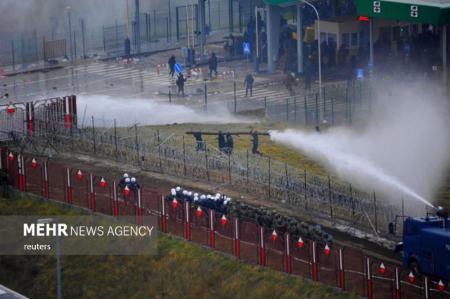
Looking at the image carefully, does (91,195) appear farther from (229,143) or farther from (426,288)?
(426,288)

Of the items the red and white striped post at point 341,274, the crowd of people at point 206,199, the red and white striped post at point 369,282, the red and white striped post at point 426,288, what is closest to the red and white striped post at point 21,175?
the crowd of people at point 206,199

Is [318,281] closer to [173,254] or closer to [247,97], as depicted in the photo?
[173,254]

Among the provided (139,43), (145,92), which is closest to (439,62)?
(145,92)

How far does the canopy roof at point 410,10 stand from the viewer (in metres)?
64.5

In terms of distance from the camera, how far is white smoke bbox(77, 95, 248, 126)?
62.1 meters

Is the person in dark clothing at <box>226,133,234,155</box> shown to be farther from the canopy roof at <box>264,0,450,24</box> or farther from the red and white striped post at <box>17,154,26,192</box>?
the canopy roof at <box>264,0,450,24</box>

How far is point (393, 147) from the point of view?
56.0 meters

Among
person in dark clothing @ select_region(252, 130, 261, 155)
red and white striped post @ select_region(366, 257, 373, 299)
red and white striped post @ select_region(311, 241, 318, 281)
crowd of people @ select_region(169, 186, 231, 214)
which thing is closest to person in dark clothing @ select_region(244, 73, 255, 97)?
person in dark clothing @ select_region(252, 130, 261, 155)

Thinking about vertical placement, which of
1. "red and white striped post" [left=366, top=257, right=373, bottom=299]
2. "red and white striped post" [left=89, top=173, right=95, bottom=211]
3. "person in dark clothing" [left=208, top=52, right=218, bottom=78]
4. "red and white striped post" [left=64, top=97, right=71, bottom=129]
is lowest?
"red and white striped post" [left=366, top=257, right=373, bottom=299]

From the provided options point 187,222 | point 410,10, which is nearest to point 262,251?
point 187,222

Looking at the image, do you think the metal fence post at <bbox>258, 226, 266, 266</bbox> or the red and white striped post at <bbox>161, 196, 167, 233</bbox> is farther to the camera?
the red and white striped post at <bbox>161, 196, 167, 233</bbox>

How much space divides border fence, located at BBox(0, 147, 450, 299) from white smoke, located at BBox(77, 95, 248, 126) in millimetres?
10832

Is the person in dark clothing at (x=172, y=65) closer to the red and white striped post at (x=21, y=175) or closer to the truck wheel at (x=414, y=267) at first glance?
the red and white striped post at (x=21, y=175)

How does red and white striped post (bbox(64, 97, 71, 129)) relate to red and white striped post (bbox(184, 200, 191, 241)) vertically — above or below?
above
